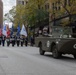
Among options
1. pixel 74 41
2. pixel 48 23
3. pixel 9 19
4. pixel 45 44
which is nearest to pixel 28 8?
pixel 48 23

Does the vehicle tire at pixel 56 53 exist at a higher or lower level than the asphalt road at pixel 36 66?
higher

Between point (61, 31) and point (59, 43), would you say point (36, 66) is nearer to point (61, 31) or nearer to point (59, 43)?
point (59, 43)

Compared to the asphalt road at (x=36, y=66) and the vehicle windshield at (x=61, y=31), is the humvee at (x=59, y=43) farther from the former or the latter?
the asphalt road at (x=36, y=66)

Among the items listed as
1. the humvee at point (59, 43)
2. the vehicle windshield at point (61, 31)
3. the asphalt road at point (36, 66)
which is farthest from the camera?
the vehicle windshield at point (61, 31)

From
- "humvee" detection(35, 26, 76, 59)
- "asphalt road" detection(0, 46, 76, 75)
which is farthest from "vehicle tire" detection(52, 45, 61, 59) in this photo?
"asphalt road" detection(0, 46, 76, 75)

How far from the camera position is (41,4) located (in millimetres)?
51125

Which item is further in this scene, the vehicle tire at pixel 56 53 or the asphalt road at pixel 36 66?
the vehicle tire at pixel 56 53

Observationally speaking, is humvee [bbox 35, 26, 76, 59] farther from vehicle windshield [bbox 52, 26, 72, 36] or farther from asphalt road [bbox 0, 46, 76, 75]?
asphalt road [bbox 0, 46, 76, 75]

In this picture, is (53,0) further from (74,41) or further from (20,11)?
(20,11)

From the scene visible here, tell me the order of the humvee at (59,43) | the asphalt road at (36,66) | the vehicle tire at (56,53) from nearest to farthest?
the asphalt road at (36,66)
the humvee at (59,43)
the vehicle tire at (56,53)

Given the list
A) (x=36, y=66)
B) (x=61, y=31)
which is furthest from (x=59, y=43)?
(x=36, y=66)

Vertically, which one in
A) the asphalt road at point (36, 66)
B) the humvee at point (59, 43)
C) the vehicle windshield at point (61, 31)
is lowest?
the asphalt road at point (36, 66)

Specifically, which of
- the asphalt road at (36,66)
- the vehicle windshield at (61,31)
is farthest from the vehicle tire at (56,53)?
the vehicle windshield at (61,31)

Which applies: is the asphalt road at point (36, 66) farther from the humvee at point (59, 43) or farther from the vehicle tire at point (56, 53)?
the vehicle tire at point (56, 53)
